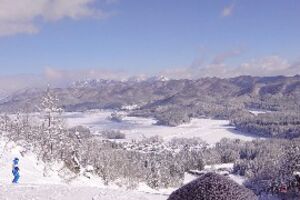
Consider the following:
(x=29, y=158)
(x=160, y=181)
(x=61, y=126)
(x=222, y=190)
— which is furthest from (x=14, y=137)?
(x=222, y=190)

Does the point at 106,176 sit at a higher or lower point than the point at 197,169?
higher

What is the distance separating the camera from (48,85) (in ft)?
243

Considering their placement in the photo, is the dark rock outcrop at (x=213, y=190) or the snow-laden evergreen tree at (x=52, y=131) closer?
the dark rock outcrop at (x=213, y=190)

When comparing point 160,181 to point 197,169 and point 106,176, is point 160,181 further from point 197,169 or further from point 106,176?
point 197,169

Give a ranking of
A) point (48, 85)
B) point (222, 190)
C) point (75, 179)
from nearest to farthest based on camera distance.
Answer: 1. point (222, 190)
2. point (75, 179)
3. point (48, 85)

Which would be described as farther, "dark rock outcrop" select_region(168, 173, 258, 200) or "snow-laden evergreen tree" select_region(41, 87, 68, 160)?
"snow-laden evergreen tree" select_region(41, 87, 68, 160)

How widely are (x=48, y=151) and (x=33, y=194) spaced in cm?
3842

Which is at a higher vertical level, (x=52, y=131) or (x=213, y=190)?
(x=213, y=190)

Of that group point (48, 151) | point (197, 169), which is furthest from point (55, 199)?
point (197, 169)

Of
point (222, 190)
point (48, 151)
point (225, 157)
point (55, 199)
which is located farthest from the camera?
point (225, 157)

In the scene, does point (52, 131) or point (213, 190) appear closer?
point (213, 190)

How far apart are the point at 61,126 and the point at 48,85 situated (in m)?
6.62

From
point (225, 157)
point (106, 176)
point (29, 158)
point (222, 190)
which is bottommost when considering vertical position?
point (225, 157)

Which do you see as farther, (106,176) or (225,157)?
(225,157)
